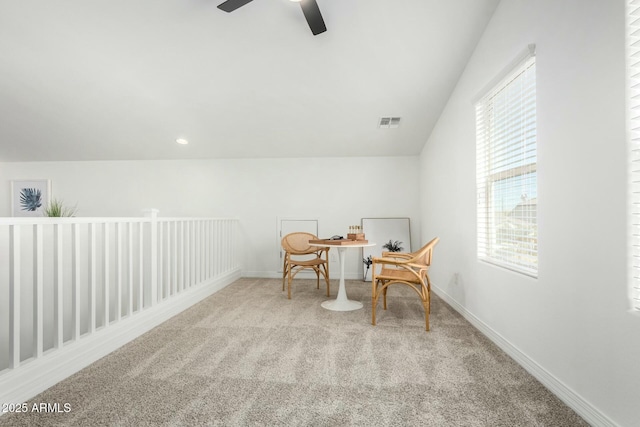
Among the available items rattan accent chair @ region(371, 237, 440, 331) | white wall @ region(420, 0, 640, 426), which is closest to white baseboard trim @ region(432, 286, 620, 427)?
white wall @ region(420, 0, 640, 426)

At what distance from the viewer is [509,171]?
2.19 metres

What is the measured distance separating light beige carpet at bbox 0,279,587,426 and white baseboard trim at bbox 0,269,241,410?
6 centimetres

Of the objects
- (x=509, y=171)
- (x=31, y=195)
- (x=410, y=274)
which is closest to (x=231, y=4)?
(x=509, y=171)

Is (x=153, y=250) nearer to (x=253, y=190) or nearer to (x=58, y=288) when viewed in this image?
(x=58, y=288)

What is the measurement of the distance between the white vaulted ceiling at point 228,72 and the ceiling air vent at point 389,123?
10 centimetres

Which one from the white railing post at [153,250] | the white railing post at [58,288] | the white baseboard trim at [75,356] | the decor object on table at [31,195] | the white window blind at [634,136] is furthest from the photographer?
the decor object on table at [31,195]

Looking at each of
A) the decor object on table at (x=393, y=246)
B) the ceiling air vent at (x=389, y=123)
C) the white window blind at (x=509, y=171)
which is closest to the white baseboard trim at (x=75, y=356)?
the white window blind at (x=509, y=171)

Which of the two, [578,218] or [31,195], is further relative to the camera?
[31,195]

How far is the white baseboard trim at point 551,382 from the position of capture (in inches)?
53.4

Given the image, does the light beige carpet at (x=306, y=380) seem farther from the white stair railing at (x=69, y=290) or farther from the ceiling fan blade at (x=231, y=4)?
the ceiling fan blade at (x=231, y=4)

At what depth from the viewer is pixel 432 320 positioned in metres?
2.79

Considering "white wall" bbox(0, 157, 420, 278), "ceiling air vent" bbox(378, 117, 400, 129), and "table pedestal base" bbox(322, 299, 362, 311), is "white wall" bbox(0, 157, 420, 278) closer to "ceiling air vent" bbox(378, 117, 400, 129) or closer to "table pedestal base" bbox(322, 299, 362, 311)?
"ceiling air vent" bbox(378, 117, 400, 129)

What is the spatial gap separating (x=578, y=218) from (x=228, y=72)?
3167 mm

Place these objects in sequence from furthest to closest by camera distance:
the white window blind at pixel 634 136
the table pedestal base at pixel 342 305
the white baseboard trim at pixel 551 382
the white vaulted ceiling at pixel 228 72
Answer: the table pedestal base at pixel 342 305 → the white vaulted ceiling at pixel 228 72 → the white baseboard trim at pixel 551 382 → the white window blind at pixel 634 136
